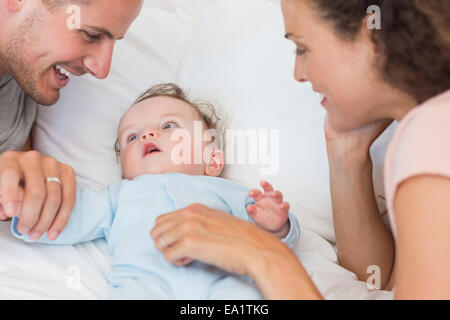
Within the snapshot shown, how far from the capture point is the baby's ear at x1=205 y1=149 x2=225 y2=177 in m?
1.61

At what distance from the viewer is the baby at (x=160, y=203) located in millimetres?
1112

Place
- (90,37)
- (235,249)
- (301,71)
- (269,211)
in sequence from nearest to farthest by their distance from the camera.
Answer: (235,249)
(301,71)
(269,211)
(90,37)

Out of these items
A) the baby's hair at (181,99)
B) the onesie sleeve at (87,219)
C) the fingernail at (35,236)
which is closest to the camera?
the fingernail at (35,236)

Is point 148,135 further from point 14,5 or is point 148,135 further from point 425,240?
point 425,240

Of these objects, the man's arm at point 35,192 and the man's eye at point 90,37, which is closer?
the man's arm at point 35,192

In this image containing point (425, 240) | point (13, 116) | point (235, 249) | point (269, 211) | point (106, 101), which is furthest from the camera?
point (106, 101)

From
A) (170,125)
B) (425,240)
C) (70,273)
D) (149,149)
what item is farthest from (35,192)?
(425,240)

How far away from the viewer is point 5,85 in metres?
1.60

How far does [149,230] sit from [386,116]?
0.61 m

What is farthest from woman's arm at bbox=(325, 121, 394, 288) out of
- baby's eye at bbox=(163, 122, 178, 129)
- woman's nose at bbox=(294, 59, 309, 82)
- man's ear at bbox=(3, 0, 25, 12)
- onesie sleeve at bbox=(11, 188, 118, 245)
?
man's ear at bbox=(3, 0, 25, 12)

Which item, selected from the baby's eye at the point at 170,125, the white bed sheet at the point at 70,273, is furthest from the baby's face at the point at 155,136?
the white bed sheet at the point at 70,273

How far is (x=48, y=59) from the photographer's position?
4.70ft

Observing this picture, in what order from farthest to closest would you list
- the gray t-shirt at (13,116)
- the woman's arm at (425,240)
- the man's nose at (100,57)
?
1. the gray t-shirt at (13,116)
2. the man's nose at (100,57)
3. the woman's arm at (425,240)

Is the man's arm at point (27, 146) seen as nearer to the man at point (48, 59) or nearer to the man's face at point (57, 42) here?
the man at point (48, 59)
